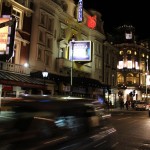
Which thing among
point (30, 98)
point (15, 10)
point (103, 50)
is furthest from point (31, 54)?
point (30, 98)

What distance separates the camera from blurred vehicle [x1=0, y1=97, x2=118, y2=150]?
4949 millimetres

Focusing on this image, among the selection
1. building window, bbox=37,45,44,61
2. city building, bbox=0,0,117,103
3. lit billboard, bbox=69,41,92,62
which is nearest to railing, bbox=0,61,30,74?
city building, bbox=0,0,117,103

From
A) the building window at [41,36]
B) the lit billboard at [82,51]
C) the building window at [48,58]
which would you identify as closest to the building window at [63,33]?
the lit billboard at [82,51]

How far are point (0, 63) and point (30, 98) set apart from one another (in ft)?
75.7

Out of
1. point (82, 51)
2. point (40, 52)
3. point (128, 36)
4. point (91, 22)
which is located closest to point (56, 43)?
point (40, 52)

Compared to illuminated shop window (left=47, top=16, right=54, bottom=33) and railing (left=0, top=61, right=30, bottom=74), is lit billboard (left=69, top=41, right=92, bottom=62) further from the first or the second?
railing (left=0, top=61, right=30, bottom=74)

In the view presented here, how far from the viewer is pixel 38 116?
5422 mm

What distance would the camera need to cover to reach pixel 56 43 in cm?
3834

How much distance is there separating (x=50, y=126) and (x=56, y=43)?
33.3m

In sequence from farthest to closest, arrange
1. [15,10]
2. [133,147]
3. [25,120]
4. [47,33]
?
[47,33], [15,10], [133,147], [25,120]

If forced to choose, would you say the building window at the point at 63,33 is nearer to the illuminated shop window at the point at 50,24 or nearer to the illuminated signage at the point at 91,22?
the illuminated shop window at the point at 50,24

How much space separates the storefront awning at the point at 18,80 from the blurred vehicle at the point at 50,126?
2011cm

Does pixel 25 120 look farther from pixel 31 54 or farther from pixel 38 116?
pixel 31 54

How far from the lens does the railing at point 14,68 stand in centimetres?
2873
